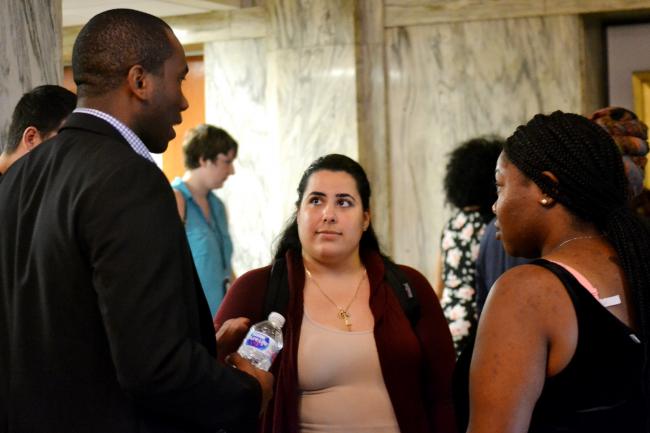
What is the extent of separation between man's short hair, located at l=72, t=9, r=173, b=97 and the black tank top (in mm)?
979

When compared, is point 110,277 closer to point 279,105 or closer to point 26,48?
point 26,48

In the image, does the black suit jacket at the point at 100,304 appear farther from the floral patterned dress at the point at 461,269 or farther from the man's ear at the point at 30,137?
the floral patterned dress at the point at 461,269

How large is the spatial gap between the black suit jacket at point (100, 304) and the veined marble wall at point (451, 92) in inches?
198

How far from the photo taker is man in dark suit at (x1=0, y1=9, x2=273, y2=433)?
216cm

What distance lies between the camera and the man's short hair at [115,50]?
2.37 m

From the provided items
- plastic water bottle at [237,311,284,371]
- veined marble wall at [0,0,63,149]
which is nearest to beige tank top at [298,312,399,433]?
plastic water bottle at [237,311,284,371]

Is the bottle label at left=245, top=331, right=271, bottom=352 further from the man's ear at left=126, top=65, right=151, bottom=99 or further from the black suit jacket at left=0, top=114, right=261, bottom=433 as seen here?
the man's ear at left=126, top=65, right=151, bottom=99

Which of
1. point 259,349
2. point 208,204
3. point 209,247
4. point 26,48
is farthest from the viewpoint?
point 208,204

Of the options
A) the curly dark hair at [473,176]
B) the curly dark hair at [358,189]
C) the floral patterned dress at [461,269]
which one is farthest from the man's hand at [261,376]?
the curly dark hair at [473,176]

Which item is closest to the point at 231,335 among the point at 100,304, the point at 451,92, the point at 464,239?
the point at 100,304

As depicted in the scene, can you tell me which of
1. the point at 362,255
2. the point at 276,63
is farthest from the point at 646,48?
the point at 362,255

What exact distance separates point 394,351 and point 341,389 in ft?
0.73

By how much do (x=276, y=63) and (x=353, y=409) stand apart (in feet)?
13.6

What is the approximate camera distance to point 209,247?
22.0ft
